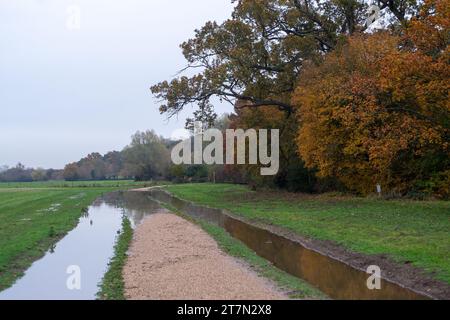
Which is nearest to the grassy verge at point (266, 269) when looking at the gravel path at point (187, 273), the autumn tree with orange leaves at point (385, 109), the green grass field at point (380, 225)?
the gravel path at point (187, 273)

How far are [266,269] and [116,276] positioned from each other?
4.14 metres

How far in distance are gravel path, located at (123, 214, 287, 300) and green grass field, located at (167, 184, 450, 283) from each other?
13.5 feet

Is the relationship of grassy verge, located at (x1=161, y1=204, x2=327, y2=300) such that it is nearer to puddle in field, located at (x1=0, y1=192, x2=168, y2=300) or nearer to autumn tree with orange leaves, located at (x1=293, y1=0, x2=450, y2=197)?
puddle in field, located at (x1=0, y1=192, x2=168, y2=300)

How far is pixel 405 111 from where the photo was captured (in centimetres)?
2514

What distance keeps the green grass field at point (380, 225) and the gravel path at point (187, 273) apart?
4.11 meters

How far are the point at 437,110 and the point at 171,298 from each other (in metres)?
18.3

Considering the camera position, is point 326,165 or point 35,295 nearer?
point 35,295

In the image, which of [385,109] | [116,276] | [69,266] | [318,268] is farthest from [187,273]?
[385,109]

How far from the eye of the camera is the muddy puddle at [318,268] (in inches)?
449

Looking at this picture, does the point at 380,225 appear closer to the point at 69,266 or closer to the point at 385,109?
the point at 385,109

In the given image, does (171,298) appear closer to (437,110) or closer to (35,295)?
(35,295)

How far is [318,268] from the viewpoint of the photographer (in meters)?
14.6

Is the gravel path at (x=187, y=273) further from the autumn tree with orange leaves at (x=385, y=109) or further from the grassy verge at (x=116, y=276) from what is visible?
the autumn tree with orange leaves at (x=385, y=109)
